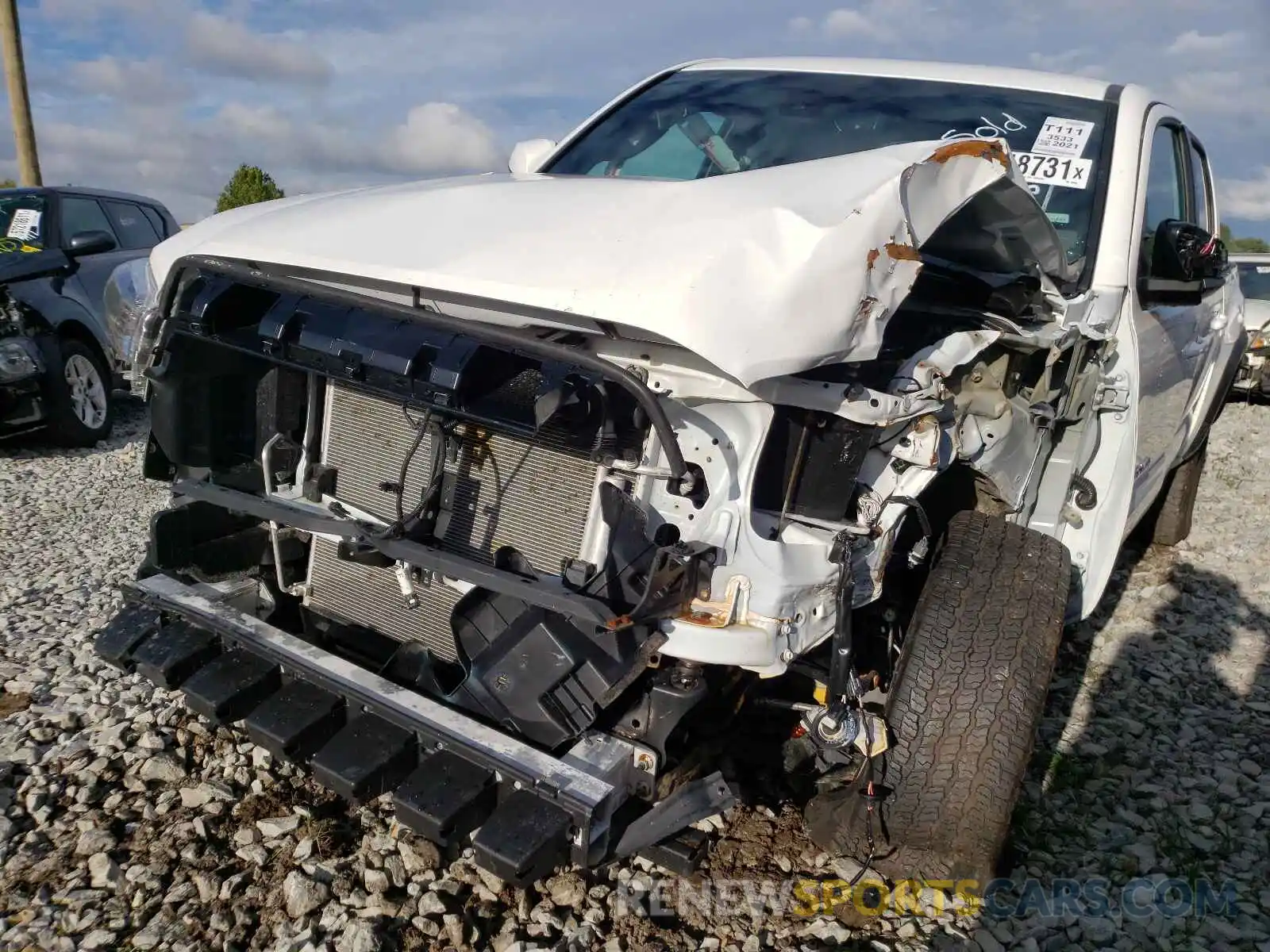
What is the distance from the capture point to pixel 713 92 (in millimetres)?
3637

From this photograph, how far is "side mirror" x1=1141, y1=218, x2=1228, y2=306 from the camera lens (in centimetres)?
310

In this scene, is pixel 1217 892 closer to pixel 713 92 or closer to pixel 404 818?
pixel 404 818

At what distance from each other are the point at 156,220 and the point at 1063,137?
7.58 m

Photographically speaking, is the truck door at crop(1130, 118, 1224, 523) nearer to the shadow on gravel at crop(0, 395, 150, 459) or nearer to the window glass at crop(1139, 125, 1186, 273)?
the window glass at crop(1139, 125, 1186, 273)

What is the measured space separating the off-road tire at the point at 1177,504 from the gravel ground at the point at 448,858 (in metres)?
1.63

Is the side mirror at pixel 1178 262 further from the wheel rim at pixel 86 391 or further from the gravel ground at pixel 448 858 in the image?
the wheel rim at pixel 86 391

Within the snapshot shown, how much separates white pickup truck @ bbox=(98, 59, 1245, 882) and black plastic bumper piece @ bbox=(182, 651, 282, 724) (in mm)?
11

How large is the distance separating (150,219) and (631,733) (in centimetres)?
780

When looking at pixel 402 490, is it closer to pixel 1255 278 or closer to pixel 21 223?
pixel 21 223

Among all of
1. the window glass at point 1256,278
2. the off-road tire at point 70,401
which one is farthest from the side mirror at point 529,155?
the window glass at point 1256,278

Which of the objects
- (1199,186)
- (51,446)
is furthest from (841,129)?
(51,446)

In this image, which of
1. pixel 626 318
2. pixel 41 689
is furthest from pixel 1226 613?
pixel 41 689

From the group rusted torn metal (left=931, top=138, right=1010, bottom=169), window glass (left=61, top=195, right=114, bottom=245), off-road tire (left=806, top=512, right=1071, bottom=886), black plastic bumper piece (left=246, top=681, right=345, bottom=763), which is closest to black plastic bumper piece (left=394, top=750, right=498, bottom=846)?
black plastic bumper piece (left=246, top=681, right=345, bottom=763)

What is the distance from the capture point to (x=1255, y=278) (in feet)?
40.3
